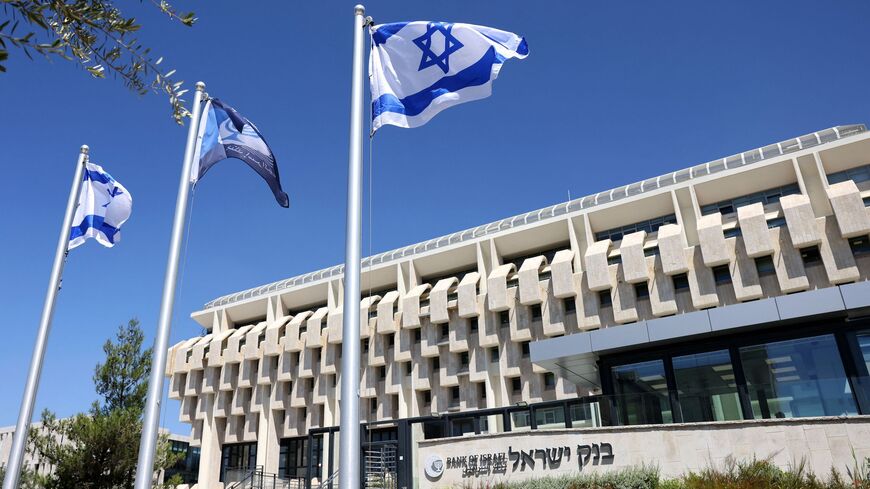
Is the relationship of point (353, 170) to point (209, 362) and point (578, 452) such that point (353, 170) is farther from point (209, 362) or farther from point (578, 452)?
point (209, 362)

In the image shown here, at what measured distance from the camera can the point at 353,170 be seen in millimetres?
9195

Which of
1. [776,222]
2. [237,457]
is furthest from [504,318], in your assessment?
[237,457]

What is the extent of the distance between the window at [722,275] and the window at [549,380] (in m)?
11.0

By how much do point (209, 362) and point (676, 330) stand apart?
43673mm

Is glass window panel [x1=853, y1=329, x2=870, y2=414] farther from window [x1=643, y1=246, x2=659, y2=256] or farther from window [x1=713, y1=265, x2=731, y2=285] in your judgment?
window [x1=643, y1=246, x2=659, y2=256]

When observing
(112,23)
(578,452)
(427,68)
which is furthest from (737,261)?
(112,23)

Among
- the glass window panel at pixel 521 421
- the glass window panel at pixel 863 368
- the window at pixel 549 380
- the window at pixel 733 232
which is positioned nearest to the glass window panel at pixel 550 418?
the glass window panel at pixel 521 421

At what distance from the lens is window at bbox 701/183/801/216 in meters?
37.3

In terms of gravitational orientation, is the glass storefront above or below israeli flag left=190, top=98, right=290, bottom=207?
below

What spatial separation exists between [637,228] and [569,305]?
700cm

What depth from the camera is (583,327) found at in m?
37.9

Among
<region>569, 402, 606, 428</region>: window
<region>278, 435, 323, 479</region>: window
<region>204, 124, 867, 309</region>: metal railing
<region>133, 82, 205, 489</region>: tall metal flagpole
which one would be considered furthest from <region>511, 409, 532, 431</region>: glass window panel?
<region>278, 435, 323, 479</region>: window

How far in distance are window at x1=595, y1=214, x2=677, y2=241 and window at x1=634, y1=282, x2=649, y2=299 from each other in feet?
15.6

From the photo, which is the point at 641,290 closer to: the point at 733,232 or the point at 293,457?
the point at 733,232
